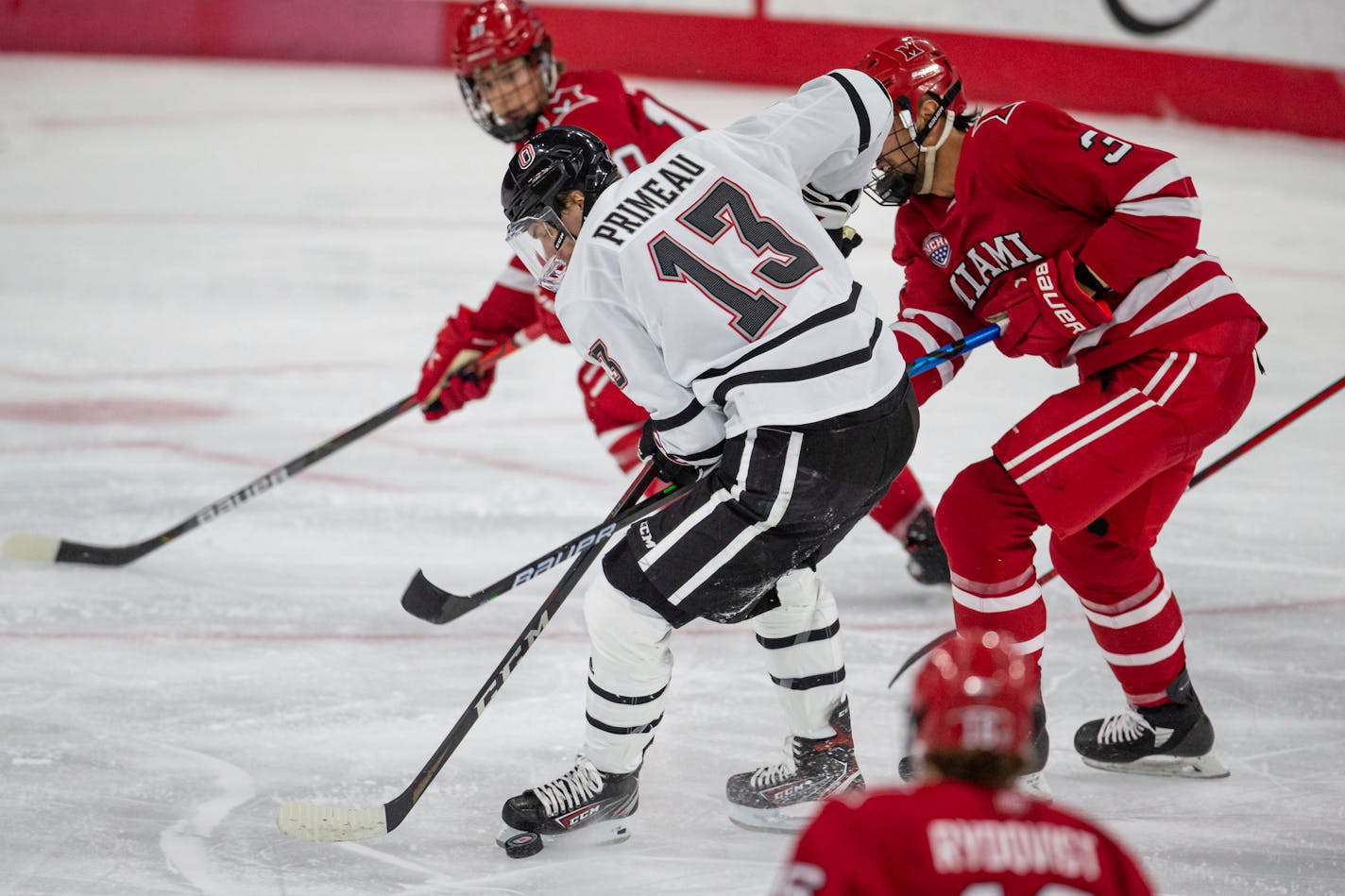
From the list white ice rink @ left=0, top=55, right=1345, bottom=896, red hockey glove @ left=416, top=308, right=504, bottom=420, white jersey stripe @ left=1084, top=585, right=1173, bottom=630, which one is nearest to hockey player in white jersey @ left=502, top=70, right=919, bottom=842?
white ice rink @ left=0, top=55, right=1345, bottom=896

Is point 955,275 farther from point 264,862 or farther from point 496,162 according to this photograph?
point 496,162

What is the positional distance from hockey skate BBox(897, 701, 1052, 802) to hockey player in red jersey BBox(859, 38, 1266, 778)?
1 centimetres

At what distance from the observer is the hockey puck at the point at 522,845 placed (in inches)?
93.7

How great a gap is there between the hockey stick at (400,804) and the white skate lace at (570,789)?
0.15 m

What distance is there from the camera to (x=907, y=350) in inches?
108

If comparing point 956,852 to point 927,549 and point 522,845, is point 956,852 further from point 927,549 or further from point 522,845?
point 927,549

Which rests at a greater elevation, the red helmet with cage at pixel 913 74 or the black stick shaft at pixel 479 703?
the red helmet with cage at pixel 913 74

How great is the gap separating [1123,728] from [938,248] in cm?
87

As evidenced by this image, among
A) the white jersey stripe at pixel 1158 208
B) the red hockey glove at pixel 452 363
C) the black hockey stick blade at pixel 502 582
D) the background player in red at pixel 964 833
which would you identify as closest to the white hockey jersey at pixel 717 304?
the black hockey stick blade at pixel 502 582

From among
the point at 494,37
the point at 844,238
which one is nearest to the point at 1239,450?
the point at 844,238

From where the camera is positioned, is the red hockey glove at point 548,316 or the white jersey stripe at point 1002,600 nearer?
the white jersey stripe at point 1002,600

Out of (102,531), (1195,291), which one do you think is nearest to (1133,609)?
(1195,291)

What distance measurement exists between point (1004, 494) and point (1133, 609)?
12.5 inches

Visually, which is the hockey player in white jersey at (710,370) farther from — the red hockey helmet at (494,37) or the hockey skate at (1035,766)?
the red hockey helmet at (494,37)
